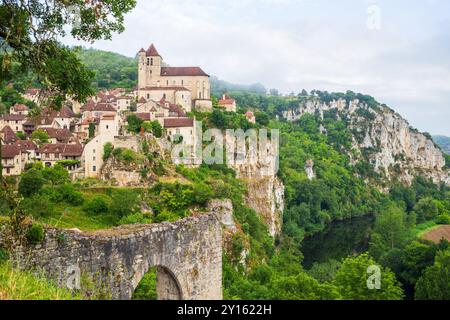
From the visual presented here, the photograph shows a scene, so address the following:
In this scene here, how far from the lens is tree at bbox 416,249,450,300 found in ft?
107

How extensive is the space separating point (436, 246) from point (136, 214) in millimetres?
25136

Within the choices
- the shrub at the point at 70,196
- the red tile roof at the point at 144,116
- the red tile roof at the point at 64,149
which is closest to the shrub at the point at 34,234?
the shrub at the point at 70,196

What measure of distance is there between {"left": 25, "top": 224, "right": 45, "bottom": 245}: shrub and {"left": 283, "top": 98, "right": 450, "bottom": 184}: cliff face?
129 meters

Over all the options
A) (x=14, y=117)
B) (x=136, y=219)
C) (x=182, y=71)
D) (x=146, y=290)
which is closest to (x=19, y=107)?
(x=14, y=117)

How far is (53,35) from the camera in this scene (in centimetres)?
1157

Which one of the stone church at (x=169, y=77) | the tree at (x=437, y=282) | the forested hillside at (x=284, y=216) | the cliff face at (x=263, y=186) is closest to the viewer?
the forested hillside at (x=284, y=216)

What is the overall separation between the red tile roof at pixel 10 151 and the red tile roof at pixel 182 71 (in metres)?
34.3

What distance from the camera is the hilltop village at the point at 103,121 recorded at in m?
52.3

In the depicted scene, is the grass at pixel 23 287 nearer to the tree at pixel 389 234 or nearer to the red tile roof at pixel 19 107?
the tree at pixel 389 234

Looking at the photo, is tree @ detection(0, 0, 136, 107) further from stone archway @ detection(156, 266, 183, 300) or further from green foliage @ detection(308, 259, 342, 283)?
green foliage @ detection(308, 259, 342, 283)

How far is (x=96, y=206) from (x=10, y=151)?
39.3ft

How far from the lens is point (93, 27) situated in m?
11.9

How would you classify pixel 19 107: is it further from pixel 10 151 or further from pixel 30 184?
pixel 30 184

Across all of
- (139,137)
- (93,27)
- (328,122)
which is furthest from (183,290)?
(328,122)
